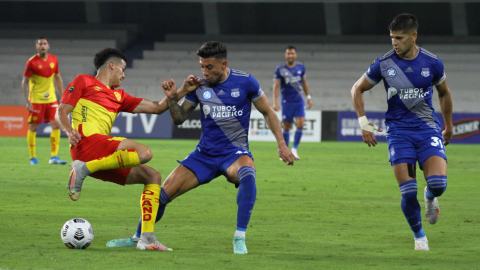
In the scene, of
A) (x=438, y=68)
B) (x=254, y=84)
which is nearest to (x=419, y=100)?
(x=438, y=68)

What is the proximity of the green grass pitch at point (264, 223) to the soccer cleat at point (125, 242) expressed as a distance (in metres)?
0.09

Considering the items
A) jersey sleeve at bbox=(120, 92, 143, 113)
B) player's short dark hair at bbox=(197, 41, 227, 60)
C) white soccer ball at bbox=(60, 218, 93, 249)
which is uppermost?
player's short dark hair at bbox=(197, 41, 227, 60)

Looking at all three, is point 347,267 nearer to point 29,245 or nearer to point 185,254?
point 185,254

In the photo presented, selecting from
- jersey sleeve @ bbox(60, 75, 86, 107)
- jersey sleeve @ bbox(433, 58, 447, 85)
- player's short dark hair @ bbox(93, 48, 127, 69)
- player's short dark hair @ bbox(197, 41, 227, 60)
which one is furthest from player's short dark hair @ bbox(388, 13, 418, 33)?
jersey sleeve @ bbox(60, 75, 86, 107)

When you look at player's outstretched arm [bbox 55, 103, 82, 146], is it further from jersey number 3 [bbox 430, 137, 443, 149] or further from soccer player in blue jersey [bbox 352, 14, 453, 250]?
jersey number 3 [bbox 430, 137, 443, 149]

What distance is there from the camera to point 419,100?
6320 mm

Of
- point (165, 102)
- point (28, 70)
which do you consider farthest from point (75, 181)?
point (28, 70)

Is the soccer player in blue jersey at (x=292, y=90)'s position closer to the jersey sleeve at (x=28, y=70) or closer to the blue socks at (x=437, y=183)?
the jersey sleeve at (x=28, y=70)

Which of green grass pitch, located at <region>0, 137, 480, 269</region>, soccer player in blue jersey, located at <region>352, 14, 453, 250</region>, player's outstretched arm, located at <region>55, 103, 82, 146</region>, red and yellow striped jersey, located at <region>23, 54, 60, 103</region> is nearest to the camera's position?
green grass pitch, located at <region>0, 137, 480, 269</region>

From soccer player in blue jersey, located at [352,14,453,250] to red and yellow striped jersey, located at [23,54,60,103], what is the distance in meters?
8.57

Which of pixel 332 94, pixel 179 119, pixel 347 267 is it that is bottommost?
pixel 347 267

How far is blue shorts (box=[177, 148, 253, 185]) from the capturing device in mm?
6031

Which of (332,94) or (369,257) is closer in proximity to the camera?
(369,257)

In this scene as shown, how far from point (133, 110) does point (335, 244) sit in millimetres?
2267
